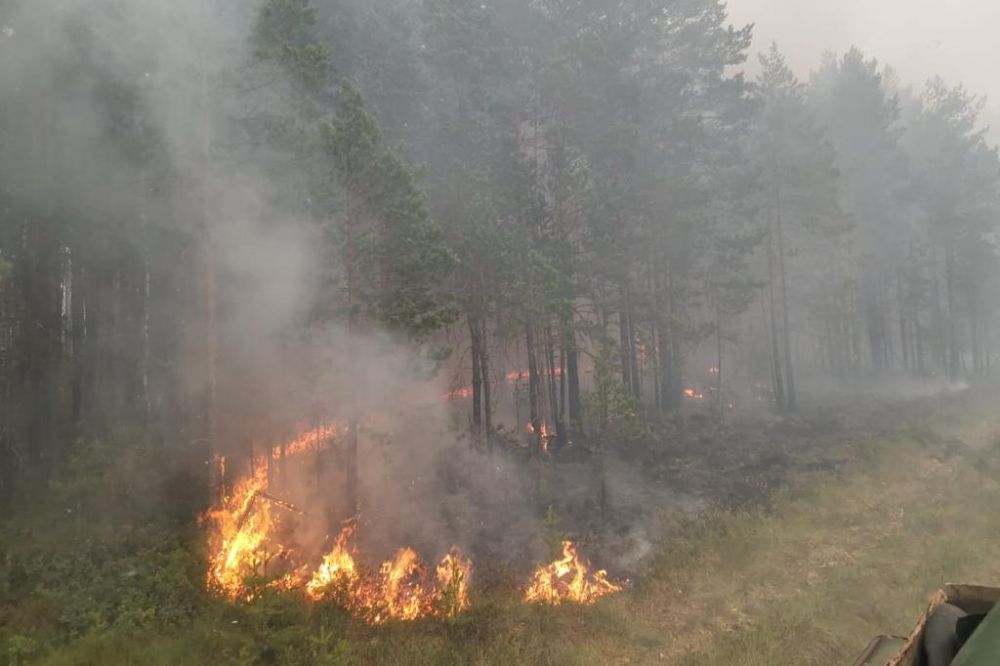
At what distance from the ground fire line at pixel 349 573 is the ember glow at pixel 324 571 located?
1cm

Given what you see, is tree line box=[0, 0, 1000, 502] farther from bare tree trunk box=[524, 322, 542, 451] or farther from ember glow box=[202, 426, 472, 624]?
ember glow box=[202, 426, 472, 624]

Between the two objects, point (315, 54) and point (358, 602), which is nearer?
point (358, 602)

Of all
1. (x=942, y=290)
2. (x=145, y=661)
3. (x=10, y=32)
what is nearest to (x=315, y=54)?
(x=10, y=32)

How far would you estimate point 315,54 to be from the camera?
37.3ft

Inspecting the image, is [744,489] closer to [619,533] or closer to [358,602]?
[619,533]

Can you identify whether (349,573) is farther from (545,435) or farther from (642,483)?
(545,435)

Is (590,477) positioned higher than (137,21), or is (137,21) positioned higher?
(137,21)

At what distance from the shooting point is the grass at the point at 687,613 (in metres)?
7.47

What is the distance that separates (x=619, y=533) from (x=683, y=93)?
656 inches

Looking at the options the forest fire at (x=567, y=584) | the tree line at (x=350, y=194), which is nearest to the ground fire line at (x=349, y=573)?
the forest fire at (x=567, y=584)

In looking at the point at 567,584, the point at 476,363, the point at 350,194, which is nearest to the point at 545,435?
the point at 476,363

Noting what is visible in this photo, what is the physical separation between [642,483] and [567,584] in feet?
19.0

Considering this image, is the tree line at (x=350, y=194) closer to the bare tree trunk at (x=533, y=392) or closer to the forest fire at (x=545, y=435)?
the bare tree trunk at (x=533, y=392)

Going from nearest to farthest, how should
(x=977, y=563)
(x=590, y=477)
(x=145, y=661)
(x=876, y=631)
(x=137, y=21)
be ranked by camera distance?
(x=145, y=661), (x=876, y=631), (x=977, y=563), (x=137, y=21), (x=590, y=477)
